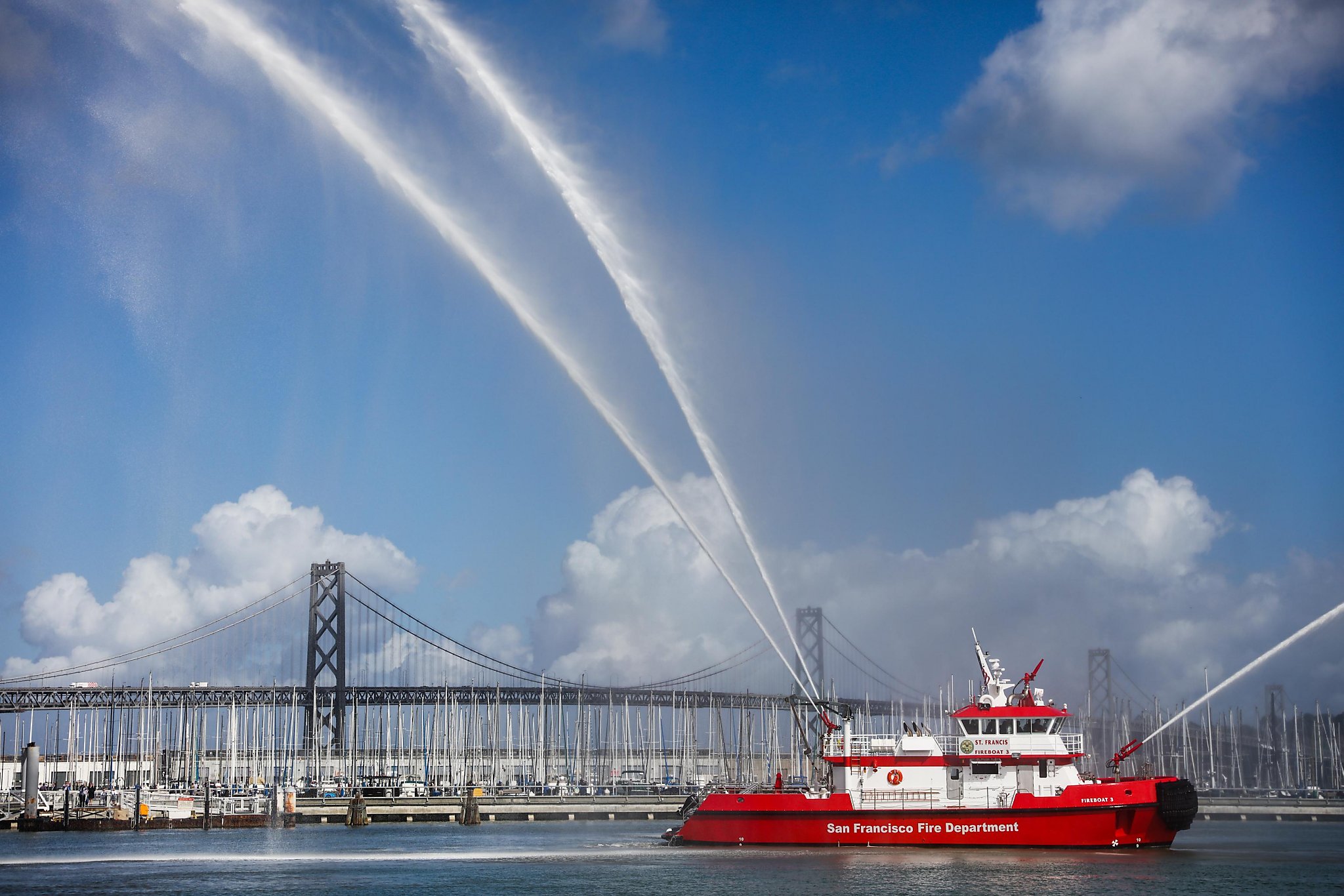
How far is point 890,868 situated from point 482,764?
82.0 meters

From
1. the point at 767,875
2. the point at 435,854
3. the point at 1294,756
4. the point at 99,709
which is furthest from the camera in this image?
the point at 1294,756

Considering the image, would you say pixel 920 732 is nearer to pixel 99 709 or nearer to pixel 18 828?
pixel 18 828

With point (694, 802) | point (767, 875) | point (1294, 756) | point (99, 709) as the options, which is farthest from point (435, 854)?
point (1294, 756)

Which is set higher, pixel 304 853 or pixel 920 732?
pixel 920 732

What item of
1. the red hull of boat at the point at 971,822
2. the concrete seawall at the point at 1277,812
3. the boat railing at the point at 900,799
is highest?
the boat railing at the point at 900,799

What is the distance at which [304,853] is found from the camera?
200 ft

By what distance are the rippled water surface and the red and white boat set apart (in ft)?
2.49

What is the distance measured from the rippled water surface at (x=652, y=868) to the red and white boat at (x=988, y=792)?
0.76 m

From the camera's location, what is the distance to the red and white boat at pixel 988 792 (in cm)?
4566

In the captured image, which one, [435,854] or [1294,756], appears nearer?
[435,854]

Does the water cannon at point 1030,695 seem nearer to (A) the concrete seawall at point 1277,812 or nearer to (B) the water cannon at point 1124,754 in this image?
(B) the water cannon at point 1124,754

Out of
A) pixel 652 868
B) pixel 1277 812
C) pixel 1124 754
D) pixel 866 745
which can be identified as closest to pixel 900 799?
pixel 866 745

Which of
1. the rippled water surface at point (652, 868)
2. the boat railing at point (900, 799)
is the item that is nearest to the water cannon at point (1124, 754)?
the rippled water surface at point (652, 868)

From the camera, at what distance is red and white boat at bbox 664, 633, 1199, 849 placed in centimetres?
4566
